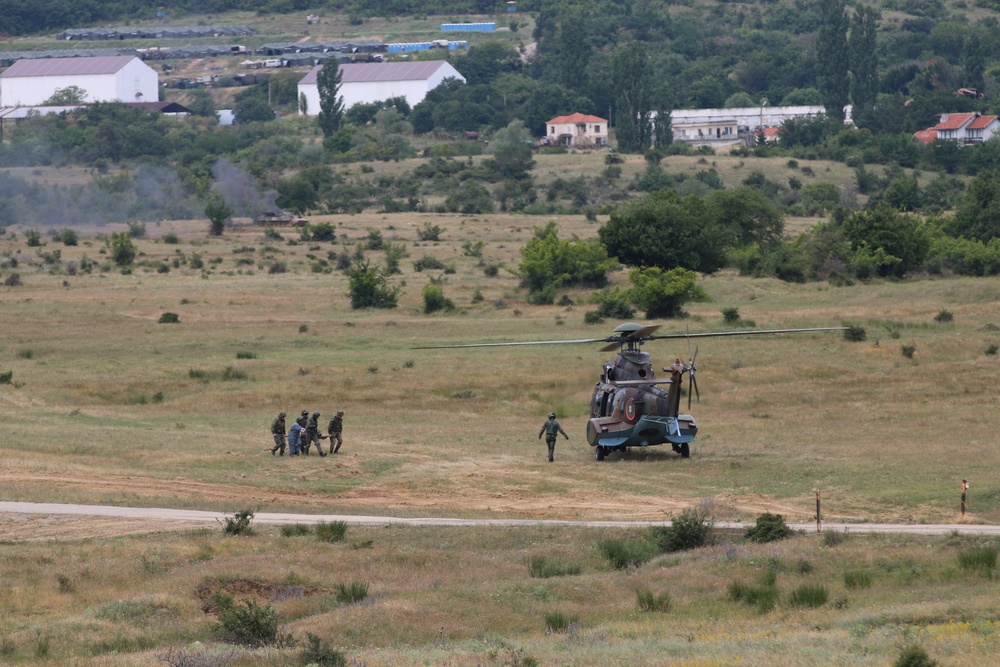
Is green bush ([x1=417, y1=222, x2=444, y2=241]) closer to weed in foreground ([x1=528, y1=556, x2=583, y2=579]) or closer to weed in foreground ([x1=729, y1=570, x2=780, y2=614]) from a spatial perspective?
weed in foreground ([x1=528, y1=556, x2=583, y2=579])

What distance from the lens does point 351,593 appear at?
803 inches

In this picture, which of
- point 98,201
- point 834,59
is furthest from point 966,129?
point 98,201

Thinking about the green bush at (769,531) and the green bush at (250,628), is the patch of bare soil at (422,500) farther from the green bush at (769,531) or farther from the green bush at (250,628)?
the green bush at (250,628)

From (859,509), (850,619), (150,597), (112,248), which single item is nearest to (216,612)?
(150,597)

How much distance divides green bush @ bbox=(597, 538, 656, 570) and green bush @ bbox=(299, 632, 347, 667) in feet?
28.0

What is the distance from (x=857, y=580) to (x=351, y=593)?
752 centimetres

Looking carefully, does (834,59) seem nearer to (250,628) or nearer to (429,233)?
(429,233)

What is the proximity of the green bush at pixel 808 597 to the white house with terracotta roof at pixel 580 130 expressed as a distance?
150 m

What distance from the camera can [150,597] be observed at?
19.5 meters

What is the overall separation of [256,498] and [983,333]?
3353 centimetres

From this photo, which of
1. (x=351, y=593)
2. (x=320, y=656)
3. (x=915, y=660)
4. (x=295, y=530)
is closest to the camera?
(x=915, y=660)

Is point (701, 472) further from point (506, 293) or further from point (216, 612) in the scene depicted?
point (506, 293)

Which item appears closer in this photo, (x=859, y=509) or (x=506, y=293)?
(x=859, y=509)

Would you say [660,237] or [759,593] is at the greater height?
[660,237]
